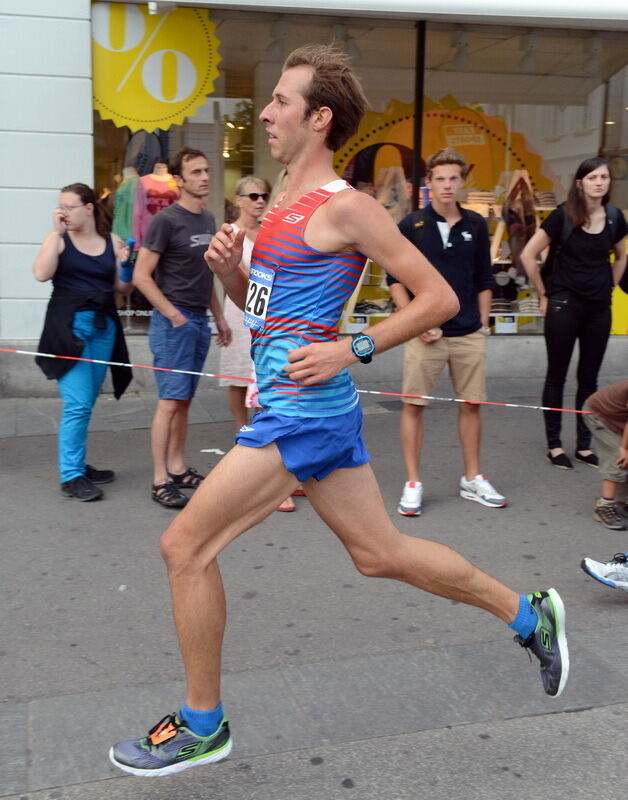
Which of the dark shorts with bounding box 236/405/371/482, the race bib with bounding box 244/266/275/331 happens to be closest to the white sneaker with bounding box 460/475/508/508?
the dark shorts with bounding box 236/405/371/482

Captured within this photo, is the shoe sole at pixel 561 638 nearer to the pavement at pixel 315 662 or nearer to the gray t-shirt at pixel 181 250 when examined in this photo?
the pavement at pixel 315 662

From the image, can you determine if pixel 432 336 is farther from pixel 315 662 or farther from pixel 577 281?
pixel 315 662

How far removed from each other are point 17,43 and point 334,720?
667 cm

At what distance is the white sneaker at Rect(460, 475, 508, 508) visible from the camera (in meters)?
5.46

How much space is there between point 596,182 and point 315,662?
12.0 feet

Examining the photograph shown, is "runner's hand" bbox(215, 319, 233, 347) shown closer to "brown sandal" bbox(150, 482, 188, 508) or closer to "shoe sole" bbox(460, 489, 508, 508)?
"brown sandal" bbox(150, 482, 188, 508)

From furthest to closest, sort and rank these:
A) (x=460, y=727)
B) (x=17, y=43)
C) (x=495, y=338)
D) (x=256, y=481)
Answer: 1. (x=495, y=338)
2. (x=17, y=43)
3. (x=460, y=727)
4. (x=256, y=481)

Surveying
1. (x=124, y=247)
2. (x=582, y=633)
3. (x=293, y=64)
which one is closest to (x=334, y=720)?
(x=582, y=633)

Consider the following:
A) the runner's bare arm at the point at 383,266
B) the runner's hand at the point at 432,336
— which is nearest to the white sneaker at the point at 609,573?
the runner's hand at the point at 432,336

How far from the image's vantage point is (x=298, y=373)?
103 inches

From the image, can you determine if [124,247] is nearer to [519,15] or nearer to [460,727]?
[460,727]

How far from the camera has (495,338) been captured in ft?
30.5

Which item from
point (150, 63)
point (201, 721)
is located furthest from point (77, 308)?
point (150, 63)

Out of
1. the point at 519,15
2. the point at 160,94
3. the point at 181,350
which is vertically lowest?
the point at 181,350
